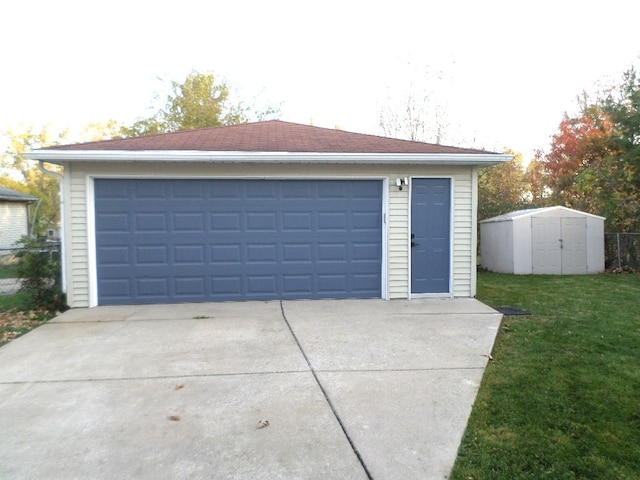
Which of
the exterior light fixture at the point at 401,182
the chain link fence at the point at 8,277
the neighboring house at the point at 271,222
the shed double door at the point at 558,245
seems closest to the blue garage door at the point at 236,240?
the neighboring house at the point at 271,222

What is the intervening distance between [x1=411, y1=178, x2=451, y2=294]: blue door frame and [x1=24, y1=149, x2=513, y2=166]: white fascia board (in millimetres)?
506

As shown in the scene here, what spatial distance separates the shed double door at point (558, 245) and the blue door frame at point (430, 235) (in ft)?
16.9

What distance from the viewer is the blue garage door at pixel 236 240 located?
26.3 feet

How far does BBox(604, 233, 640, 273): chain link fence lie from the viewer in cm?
1271

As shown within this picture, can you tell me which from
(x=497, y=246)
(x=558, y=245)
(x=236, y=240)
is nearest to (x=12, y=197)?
(x=236, y=240)

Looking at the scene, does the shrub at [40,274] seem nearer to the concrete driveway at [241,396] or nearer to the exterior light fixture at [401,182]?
the concrete driveway at [241,396]

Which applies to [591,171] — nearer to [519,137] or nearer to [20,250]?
[519,137]

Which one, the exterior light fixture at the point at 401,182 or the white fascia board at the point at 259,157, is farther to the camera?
the exterior light fixture at the point at 401,182

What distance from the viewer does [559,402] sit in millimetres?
3766

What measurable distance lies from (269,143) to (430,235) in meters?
3.28

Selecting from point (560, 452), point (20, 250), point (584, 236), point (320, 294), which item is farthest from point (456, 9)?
point (560, 452)

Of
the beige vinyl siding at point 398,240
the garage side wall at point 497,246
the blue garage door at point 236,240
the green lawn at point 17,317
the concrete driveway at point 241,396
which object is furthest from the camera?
the garage side wall at point 497,246

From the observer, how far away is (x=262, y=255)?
827 centimetres

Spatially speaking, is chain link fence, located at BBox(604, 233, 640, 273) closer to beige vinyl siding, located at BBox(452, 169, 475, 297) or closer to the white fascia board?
beige vinyl siding, located at BBox(452, 169, 475, 297)
